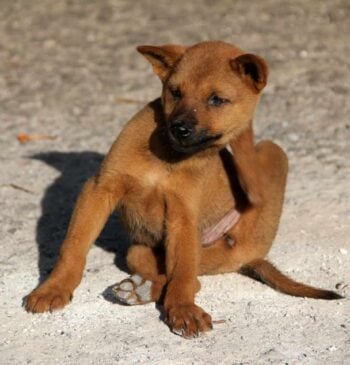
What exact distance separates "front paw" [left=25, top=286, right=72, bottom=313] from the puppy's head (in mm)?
A: 1162

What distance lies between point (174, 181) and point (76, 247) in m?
0.77

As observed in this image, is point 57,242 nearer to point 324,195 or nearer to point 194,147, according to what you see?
point 194,147

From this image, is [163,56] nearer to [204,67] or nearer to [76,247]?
[204,67]

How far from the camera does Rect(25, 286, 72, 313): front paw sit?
602 centimetres

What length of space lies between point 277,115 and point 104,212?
429 cm

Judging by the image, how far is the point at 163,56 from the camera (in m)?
6.67

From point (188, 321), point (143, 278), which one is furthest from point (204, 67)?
point (188, 321)

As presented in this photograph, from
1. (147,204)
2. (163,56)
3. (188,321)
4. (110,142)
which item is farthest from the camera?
(110,142)

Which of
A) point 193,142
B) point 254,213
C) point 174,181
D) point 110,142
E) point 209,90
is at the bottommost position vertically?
point 110,142

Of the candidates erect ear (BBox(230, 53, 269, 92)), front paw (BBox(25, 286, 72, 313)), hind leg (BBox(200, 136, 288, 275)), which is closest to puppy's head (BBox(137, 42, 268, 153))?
erect ear (BBox(230, 53, 269, 92))

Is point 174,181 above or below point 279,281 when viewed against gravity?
above

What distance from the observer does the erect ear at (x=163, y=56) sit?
6633 millimetres

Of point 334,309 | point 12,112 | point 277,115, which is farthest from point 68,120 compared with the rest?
point 334,309

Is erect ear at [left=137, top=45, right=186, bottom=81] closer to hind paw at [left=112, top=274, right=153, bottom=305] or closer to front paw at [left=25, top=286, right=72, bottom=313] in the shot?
hind paw at [left=112, top=274, right=153, bottom=305]
